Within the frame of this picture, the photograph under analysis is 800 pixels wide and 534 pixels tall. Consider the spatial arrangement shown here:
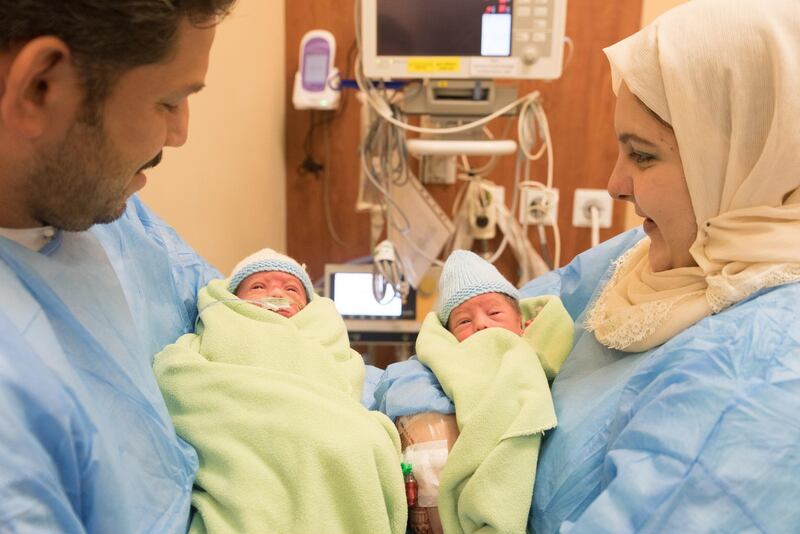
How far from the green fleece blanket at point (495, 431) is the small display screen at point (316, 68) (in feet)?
4.80

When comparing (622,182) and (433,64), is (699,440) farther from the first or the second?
(433,64)

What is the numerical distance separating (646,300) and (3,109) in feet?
2.84

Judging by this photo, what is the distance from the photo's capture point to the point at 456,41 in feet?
6.27

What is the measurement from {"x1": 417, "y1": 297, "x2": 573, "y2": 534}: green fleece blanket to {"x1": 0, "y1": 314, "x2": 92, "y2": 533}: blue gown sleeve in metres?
0.52

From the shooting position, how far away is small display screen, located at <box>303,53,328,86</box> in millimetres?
2393

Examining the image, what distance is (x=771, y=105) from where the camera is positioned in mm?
862

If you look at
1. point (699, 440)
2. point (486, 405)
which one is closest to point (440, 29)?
point (486, 405)

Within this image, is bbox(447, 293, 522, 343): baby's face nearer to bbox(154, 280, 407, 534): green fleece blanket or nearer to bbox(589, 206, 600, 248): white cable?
bbox(154, 280, 407, 534): green fleece blanket

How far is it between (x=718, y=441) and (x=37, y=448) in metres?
0.72

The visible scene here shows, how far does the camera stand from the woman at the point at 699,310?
753mm

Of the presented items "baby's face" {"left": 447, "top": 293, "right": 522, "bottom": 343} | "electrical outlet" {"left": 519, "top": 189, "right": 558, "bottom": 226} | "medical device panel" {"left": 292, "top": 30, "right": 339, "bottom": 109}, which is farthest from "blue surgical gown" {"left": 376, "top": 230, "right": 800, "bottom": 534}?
"medical device panel" {"left": 292, "top": 30, "right": 339, "bottom": 109}

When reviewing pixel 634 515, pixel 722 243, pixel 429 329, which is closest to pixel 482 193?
pixel 429 329

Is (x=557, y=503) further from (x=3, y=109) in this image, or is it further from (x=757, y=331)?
(x=3, y=109)

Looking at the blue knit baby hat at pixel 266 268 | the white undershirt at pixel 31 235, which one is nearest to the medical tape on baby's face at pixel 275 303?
the blue knit baby hat at pixel 266 268
